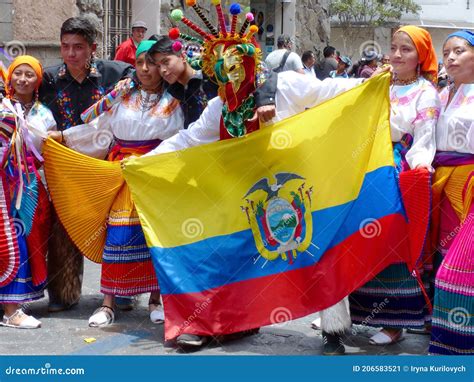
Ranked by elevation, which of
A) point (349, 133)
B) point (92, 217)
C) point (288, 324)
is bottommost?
point (288, 324)

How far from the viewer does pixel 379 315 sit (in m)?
4.46

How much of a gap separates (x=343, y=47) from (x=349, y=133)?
2670 centimetres

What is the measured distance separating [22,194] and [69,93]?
0.73 metres

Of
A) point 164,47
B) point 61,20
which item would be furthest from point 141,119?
point 61,20

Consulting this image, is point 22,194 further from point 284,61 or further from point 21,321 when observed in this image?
point 284,61

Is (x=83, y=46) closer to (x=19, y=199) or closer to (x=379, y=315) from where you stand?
(x=19, y=199)

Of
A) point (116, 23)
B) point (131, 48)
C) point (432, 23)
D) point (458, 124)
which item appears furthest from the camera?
point (432, 23)

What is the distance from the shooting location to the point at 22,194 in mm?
4949

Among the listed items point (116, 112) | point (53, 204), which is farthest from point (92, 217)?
point (116, 112)

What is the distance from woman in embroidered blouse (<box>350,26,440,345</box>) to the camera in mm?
4328

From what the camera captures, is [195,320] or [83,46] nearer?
[195,320]

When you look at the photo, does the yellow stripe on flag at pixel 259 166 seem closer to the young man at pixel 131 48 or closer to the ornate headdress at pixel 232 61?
the ornate headdress at pixel 232 61

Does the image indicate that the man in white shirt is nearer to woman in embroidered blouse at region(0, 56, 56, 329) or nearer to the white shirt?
woman in embroidered blouse at region(0, 56, 56, 329)

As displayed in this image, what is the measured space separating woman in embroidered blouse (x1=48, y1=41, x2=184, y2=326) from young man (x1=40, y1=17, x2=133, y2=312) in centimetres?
31
